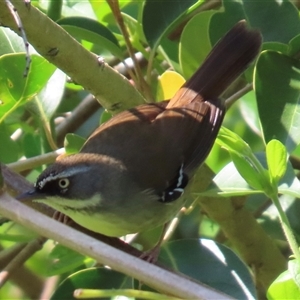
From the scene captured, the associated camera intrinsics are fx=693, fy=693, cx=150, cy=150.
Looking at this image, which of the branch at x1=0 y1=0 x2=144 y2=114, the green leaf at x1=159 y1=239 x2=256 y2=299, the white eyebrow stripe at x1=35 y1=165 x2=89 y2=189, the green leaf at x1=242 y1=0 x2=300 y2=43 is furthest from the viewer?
the green leaf at x1=242 y1=0 x2=300 y2=43

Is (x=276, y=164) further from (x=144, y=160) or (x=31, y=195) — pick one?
(x=144, y=160)

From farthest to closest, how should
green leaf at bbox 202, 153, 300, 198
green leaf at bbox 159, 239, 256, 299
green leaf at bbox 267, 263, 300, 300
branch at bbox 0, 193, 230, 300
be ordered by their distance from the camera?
1. green leaf at bbox 159, 239, 256, 299
2. green leaf at bbox 202, 153, 300, 198
3. green leaf at bbox 267, 263, 300, 300
4. branch at bbox 0, 193, 230, 300

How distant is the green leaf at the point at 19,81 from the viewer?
197cm

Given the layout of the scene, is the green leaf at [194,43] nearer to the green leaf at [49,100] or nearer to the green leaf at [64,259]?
the green leaf at [49,100]

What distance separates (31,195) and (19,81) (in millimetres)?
334

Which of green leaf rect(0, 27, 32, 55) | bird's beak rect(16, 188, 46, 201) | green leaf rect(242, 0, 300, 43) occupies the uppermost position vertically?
green leaf rect(0, 27, 32, 55)

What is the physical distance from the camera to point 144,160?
8.57 feet

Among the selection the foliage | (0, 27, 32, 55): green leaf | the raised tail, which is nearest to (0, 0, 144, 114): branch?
the foliage

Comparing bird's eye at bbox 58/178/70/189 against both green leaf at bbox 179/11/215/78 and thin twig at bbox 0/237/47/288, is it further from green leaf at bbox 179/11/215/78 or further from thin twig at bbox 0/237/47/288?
green leaf at bbox 179/11/215/78

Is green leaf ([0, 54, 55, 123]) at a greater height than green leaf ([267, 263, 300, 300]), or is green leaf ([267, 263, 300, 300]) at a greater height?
green leaf ([0, 54, 55, 123])

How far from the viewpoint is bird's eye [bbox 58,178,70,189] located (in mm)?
2447

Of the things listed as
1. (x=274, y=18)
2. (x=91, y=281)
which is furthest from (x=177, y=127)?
(x=91, y=281)

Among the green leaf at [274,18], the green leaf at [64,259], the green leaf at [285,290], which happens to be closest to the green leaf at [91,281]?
the green leaf at [64,259]

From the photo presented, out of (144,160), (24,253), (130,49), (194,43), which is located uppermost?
(130,49)
